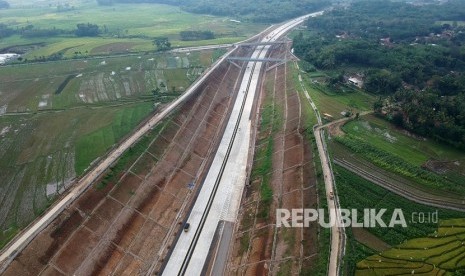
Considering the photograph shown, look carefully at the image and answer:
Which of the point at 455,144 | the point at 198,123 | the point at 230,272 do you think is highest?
the point at 455,144

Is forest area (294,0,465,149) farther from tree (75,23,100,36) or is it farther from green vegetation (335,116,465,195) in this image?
tree (75,23,100,36)

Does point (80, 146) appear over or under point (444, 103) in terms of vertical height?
under

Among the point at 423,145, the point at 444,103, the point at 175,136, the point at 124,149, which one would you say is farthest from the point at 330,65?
the point at 124,149

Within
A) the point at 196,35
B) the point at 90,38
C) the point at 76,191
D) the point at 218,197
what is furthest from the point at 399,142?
the point at 90,38

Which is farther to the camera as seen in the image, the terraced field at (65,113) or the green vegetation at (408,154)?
the terraced field at (65,113)

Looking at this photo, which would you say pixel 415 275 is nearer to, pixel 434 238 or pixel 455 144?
pixel 434 238

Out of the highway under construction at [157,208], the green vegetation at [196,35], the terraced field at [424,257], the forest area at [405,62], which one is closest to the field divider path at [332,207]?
the terraced field at [424,257]

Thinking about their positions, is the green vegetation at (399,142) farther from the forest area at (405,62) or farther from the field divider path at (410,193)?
the field divider path at (410,193)
